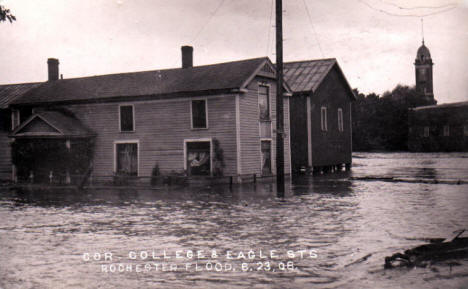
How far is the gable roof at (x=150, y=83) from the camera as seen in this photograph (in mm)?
27531

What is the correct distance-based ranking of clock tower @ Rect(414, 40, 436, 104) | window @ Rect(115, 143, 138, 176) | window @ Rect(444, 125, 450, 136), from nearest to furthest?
window @ Rect(115, 143, 138, 176), window @ Rect(444, 125, 450, 136), clock tower @ Rect(414, 40, 436, 104)

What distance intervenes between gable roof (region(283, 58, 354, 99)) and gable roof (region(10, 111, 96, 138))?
12.4m

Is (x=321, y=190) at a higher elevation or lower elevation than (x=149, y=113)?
lower

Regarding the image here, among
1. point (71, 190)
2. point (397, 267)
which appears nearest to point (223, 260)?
point (397, 267)

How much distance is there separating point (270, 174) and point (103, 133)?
30.3 ft

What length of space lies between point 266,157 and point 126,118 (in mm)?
7698

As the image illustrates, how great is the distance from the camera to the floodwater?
746 centimetres

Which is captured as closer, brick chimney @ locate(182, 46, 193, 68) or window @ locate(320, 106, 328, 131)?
brick chimney @ locate(182, 46, 193, 68)

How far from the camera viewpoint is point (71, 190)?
25141mm

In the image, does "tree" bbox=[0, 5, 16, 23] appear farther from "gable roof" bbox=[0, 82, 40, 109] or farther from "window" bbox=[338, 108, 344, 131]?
"window" bbox=[338, 108, 344, 131]

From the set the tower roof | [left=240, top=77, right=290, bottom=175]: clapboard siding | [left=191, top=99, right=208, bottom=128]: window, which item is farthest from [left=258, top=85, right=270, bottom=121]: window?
the tower roof

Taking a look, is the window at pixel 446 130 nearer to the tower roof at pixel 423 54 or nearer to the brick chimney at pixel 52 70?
the tower roof at pixel 423 54

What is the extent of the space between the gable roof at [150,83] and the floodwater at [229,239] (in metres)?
8.74

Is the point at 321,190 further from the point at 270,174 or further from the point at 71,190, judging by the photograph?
the point at 71,190
